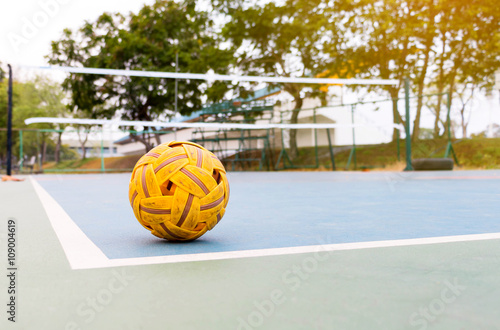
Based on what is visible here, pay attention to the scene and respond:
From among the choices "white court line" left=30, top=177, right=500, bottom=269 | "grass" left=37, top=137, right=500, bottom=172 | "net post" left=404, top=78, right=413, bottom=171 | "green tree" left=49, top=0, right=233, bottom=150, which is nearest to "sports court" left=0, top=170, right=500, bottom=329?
"white court line" left=30, top=177, right=500, bottom=269

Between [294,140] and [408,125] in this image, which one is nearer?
[408,125]

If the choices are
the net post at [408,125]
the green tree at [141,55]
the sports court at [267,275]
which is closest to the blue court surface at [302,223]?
the sports court at [267,275]

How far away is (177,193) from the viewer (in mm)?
3098

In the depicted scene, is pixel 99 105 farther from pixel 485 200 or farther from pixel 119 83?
pixel 485 200

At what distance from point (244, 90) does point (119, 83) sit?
329 inches

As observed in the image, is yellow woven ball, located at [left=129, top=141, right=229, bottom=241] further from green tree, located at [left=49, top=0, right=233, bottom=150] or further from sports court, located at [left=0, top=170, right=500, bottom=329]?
green tree, located at [left=49, top=0, right=233, bottom=150]

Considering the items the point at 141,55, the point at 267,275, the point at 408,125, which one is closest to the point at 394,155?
the point at 408,125

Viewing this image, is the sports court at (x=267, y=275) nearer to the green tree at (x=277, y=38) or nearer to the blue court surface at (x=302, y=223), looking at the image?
the blue court surface at (x=302, y=223)

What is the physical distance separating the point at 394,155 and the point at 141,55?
14.8m

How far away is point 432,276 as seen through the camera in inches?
90.9

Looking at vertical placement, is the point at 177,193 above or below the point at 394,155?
below

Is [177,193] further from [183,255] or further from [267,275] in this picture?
[267,275]

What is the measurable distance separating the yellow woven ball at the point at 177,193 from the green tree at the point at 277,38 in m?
18.2

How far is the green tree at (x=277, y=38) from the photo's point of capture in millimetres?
21031
